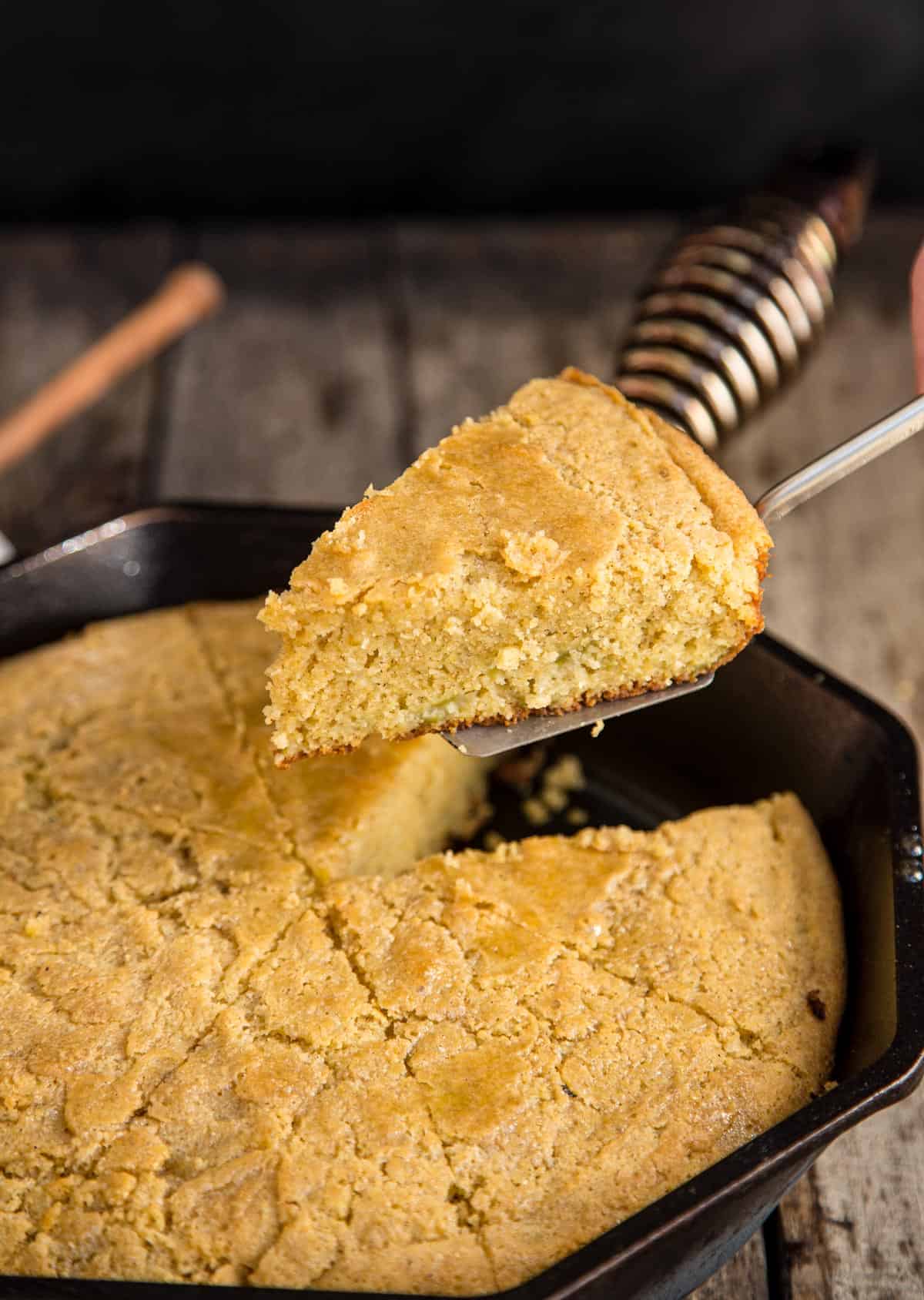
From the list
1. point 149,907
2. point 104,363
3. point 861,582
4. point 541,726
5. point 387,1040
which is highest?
point 104,363

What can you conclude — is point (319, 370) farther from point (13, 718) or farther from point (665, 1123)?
point (665, 1123)

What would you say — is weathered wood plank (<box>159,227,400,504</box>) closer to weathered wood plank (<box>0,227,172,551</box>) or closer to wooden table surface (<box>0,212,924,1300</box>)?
wooden table surface (<box>0,212,924,1300</box>)

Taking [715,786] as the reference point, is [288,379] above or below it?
above

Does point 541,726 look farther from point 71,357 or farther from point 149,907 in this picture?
point 71,357

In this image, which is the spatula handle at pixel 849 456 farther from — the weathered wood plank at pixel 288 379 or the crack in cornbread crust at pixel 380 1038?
the weathered wood plank at pixel 288 379

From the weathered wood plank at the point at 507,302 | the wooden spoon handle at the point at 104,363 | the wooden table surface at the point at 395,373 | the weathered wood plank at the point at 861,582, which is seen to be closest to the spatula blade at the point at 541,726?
the weathered wood plank at the point at 861,582

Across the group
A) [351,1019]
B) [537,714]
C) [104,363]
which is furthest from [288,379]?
[351,1019]
